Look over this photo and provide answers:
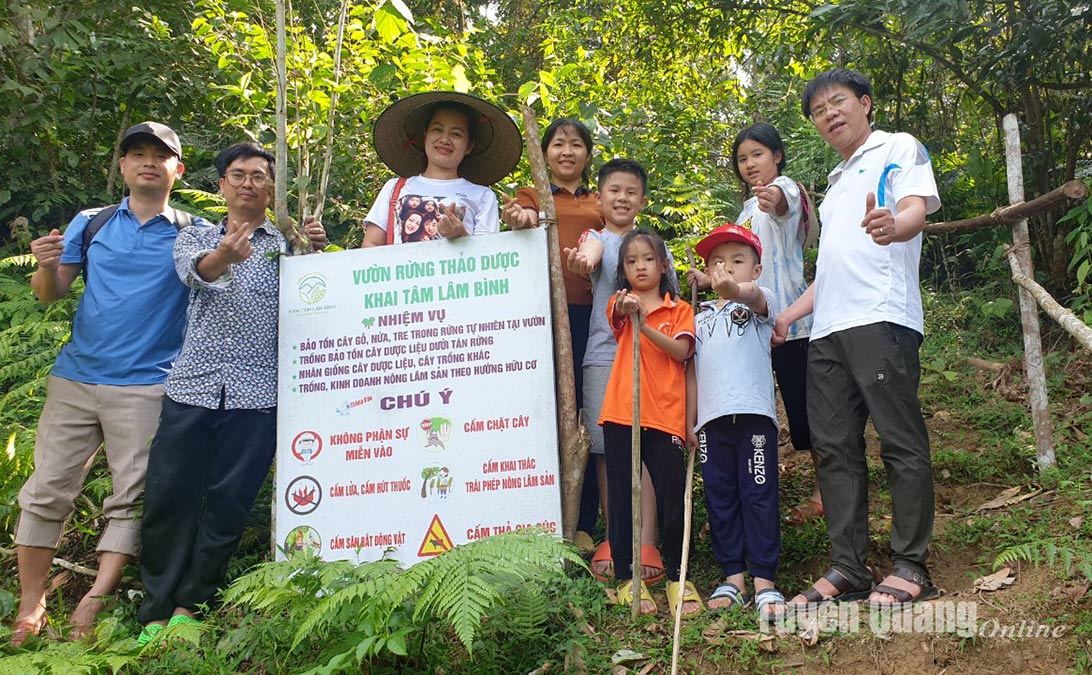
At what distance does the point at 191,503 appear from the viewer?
3.94 metres

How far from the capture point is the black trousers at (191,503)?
3863 millimetres

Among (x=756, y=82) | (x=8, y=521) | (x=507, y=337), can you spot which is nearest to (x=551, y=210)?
(x=507, y=337)

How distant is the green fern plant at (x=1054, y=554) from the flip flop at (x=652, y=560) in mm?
1409

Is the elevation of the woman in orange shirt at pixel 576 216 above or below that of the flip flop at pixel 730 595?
above

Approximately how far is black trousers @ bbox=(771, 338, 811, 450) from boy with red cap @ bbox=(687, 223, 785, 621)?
41 cm

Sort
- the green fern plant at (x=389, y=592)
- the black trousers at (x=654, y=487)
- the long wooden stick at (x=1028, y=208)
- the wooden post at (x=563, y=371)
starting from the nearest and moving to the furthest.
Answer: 1. the green fern plant at (x=389, y=592)
2. the black trousers at (x=654, y=487)
3. the wooden post at (x=563, y=371)
4. the long wooden stick at (x=1028, y=208)

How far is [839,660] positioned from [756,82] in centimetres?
1215

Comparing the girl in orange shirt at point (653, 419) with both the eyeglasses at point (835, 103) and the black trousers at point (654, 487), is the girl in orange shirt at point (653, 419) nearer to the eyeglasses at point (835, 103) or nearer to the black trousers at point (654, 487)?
the black trousers at point (654, 487)

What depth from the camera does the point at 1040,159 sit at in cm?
657

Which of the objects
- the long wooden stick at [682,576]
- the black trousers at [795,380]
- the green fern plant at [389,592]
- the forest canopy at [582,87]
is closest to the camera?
the green fern plant at [389,592]

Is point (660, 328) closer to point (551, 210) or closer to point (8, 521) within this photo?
point (551, 210)

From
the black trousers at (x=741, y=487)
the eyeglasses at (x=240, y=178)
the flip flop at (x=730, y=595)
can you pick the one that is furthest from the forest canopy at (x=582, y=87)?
the flip flop at (x=730, y=595)

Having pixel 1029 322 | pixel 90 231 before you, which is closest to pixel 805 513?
pixel 1029 322

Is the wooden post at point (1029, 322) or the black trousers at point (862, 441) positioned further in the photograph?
the wooden post at point (1029, 322)
